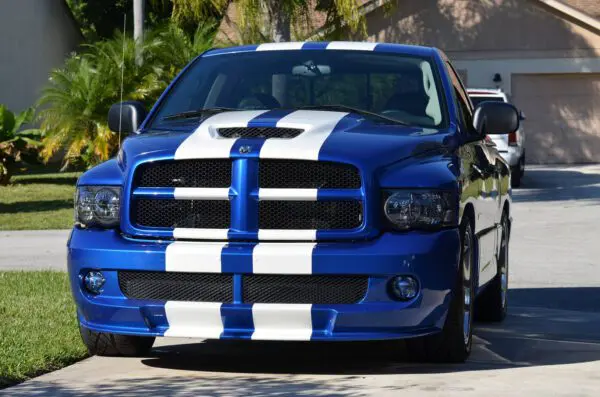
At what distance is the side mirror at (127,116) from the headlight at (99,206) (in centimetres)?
120

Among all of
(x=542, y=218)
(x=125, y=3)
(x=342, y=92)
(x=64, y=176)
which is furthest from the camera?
(x=125, y=3)

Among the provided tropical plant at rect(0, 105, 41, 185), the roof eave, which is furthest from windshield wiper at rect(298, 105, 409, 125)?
the roof eave

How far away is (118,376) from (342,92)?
227cm

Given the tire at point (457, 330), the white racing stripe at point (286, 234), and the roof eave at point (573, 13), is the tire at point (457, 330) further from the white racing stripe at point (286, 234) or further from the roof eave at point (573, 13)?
the roof eave at point (573, 13)

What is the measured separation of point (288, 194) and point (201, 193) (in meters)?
0.44

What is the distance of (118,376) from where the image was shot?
8000 mm

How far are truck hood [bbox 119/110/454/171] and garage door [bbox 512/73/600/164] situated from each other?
28.6 m

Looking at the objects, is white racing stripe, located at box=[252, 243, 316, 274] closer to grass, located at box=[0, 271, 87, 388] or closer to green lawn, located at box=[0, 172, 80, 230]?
grass, located at box=[0, 271, 87, 388]

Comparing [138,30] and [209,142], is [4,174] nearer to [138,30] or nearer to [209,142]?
[138,30]

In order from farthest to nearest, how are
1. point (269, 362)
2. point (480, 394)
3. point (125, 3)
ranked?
1. point (125, 3)
2. point (269, 362)
3. point (480, 394)

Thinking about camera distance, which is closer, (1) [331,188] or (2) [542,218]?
(1) [331,188]

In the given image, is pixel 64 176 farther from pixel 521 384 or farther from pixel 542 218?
pixel 521 384

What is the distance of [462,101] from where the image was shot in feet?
31.9

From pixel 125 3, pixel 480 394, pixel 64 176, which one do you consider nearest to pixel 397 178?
pixel 480 394
